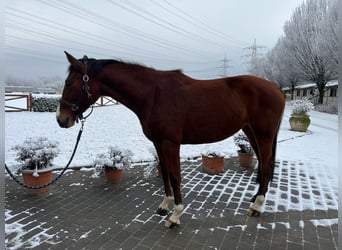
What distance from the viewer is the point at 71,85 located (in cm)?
A: 242

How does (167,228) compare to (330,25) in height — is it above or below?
below

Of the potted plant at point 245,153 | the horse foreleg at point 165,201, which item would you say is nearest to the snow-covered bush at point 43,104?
the potted plant at point 245,153

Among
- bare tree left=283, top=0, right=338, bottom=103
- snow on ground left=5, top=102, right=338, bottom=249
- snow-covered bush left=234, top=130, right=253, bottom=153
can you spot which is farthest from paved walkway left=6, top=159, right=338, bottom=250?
bare tree left=283, top=0, right=338, bottom=103

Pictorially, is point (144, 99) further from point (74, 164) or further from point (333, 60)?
point (333, 60)

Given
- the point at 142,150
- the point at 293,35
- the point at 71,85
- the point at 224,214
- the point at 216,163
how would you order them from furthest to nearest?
1. the point at 293,35
2. the point at 142,150
3. the point at 216,163
4. the point at 224,214
5. the point at 71,85

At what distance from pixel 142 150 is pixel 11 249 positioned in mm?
3897

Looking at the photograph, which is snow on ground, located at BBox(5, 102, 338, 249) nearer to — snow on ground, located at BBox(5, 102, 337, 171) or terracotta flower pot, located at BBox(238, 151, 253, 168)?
snow on ground, located at BBox(5, 102, 337, 171)

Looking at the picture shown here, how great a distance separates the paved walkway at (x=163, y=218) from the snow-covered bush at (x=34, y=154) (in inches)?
16.0

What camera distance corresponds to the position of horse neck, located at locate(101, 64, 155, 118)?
2542 millimetres

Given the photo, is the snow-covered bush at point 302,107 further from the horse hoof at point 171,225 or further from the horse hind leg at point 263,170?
the horse hoof at point 171,225

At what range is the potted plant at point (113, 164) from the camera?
3699 millimetres

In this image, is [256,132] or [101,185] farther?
[101,185]

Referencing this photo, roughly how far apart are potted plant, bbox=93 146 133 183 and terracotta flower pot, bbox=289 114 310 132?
8364 mm

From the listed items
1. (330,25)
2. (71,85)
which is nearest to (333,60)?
(330,25)
